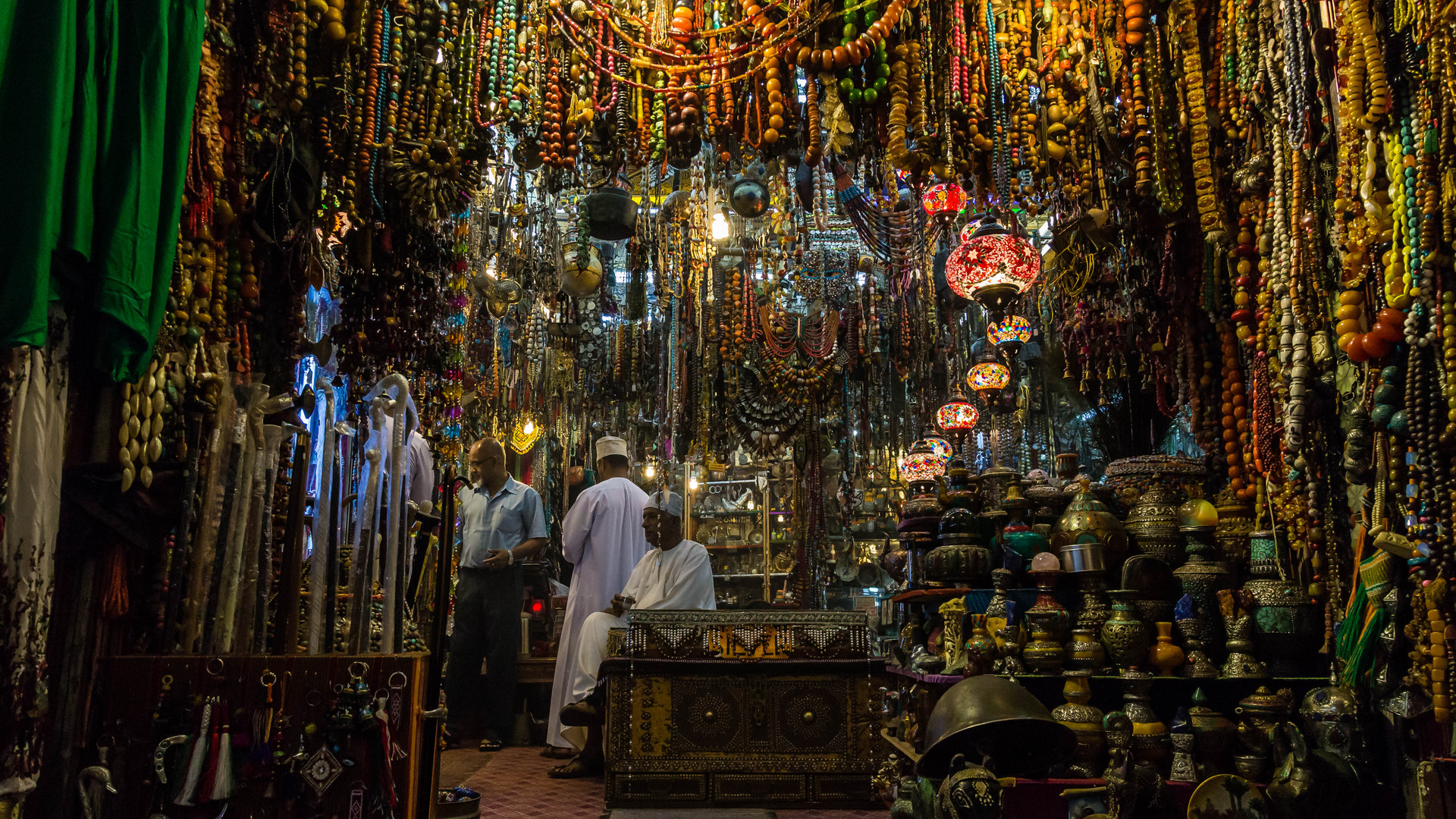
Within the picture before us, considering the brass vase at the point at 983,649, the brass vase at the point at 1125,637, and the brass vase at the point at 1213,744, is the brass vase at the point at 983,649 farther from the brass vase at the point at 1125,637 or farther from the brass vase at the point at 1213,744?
the brass vase at the point at 1213,744

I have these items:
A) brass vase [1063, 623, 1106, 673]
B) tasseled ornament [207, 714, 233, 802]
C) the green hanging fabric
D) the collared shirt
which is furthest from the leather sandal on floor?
the green hanging fabric

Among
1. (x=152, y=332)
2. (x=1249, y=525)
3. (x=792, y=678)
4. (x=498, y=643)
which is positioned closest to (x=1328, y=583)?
(x=1249, y=525)

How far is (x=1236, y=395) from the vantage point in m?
3.44

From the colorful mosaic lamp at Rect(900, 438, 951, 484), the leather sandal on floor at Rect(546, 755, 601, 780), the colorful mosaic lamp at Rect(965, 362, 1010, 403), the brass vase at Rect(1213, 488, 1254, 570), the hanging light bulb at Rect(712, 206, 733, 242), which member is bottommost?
the leather sandal on floor at Rect(546, 755, 601, 780)

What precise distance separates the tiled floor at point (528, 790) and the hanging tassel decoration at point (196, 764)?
162cm

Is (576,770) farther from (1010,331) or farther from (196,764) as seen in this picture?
(1010,331)

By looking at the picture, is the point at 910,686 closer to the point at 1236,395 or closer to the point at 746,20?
the point at 1236,395

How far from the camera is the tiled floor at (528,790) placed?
146 inches

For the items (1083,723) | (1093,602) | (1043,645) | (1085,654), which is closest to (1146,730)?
(1083,723)

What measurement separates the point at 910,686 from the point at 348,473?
255cm

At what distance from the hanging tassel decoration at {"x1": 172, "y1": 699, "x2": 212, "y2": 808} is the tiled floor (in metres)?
1.62

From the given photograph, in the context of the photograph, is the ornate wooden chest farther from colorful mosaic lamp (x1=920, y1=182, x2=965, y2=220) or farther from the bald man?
colorful mosaic lamp (x1=920, y1=182, x2=965, y2=220)

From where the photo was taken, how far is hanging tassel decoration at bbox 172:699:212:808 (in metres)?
2.13

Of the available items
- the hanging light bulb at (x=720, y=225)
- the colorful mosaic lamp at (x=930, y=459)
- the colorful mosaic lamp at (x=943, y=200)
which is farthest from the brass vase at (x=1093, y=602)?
the hanging light bulb at (x=720, y=225)
